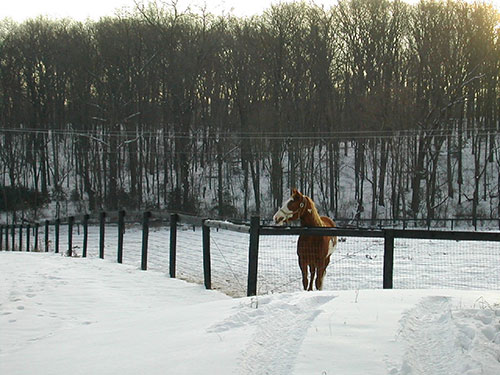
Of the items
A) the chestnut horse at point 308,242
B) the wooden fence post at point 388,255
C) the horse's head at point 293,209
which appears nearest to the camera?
the wooden fence post at point 388,255

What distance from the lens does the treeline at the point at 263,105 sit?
3950 centimetres

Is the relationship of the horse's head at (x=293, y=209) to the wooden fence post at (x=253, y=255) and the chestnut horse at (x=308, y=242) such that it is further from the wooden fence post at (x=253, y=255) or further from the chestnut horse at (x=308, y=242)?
the wooden fence post at (x=253, y=255)

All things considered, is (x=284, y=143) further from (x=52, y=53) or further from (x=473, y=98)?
(x=52, y=53)

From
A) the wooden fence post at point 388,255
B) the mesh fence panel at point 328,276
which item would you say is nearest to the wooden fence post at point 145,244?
the mesh fence panel at point 328,276

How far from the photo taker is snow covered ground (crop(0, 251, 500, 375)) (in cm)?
356

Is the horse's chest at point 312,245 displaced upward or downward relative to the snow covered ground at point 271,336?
upward

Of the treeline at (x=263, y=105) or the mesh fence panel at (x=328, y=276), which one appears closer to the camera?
the mesh fence panel at (x=328, y=276)

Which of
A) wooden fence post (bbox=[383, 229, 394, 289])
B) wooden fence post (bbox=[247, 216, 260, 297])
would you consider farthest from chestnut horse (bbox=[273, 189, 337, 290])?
wooden fence post (bbox=[383, 229, 394, 289])

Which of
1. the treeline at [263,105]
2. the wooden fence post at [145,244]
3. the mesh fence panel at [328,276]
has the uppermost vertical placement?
the treeline at [263,105]

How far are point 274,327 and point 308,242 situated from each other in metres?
4.00

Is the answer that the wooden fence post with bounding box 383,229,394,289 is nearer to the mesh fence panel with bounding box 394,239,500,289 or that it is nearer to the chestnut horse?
the chestnut horse

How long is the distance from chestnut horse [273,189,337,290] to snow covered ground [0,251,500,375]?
8.20 ft

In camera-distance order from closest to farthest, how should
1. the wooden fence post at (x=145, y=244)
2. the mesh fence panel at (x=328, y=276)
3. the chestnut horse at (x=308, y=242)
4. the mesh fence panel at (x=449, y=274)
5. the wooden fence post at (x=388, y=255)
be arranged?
the wooden fence post at (x=388, y=255)
the chestnut horse at (x=308, y=242)
the mesh fence panel at (x=328, y=276)
the mesh fence panel at (x=449, y=274)
the wooden fence post at (x=145, y=244)

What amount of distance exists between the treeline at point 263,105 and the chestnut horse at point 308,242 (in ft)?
103
